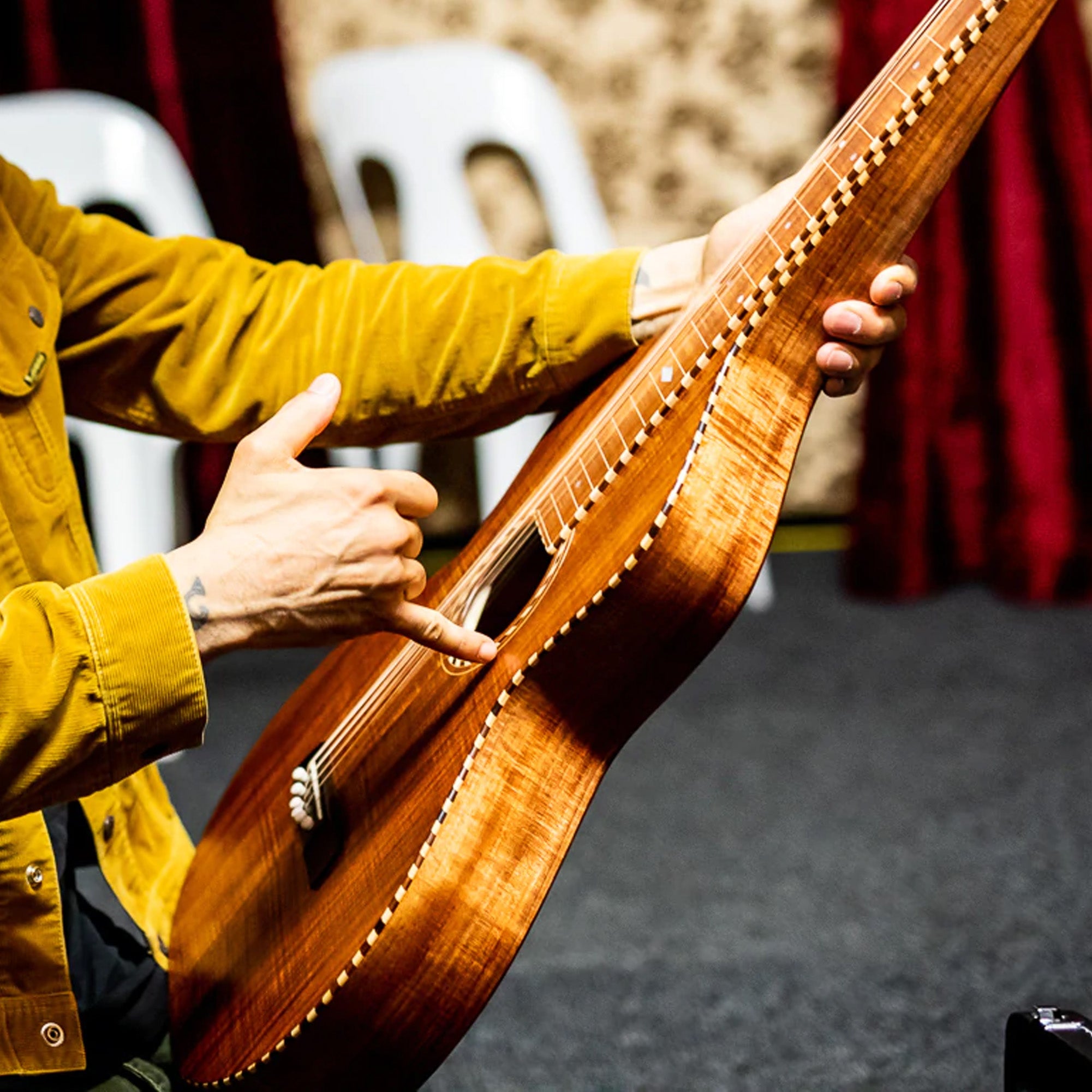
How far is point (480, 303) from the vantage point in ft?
3.01

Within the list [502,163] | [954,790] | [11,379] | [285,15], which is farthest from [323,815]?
[285,15]

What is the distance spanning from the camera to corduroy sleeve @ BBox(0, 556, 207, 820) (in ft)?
2.02

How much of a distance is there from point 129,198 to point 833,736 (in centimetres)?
162

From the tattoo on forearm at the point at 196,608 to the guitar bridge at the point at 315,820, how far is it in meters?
0.20

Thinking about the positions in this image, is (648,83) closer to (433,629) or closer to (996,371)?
(996,371)

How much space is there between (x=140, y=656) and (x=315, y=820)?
22cm

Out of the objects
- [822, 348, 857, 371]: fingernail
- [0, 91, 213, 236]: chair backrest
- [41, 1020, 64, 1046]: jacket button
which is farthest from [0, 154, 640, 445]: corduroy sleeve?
[0, 91, 213, 236]: chair backrest

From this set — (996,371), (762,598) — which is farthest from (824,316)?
(996,371)

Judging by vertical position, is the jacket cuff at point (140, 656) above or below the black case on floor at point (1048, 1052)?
above

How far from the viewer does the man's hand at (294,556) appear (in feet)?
2.14

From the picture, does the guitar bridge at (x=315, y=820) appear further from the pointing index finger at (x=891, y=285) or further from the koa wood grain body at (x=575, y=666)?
the pointing index finger at (x=891, y=285)

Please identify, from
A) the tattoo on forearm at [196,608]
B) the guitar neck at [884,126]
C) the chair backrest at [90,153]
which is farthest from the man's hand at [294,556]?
the chair backrest at [90,153]

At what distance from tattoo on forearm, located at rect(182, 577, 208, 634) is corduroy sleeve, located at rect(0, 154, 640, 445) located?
0.32m

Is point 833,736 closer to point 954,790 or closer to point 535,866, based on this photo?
point 954,790
